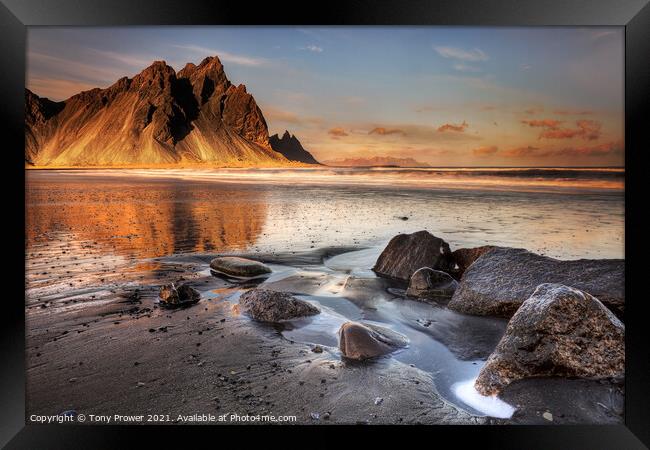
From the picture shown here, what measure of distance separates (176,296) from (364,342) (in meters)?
2.48

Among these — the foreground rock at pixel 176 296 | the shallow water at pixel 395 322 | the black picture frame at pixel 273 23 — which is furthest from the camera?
the foreground rock at pixel 176 296

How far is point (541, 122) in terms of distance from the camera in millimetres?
5879

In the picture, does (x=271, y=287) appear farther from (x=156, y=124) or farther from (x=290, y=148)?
(x=156, y=124)

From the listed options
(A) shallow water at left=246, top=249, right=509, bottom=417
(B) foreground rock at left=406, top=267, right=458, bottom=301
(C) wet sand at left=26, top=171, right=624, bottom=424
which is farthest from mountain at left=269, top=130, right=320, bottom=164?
(B) foreground rock at left=406, top=267, right=458, bottom=301

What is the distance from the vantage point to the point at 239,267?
21.2ft

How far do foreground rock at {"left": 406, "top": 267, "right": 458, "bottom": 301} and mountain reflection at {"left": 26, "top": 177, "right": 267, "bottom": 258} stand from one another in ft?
10.5

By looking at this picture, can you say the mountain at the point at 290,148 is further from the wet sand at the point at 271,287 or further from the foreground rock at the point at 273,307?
the foreground rock at the point at 273,307

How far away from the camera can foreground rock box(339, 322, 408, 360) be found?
4117 millimetres

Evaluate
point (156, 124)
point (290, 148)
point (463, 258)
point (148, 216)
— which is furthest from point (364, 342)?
point (156, 124)

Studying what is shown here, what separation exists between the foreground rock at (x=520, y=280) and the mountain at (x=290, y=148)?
11.2 feet

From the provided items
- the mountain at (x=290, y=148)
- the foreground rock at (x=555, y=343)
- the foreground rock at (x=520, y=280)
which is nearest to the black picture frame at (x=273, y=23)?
the foreground rock at (x=520, y=280)

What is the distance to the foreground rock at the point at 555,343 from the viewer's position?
11.8 ft

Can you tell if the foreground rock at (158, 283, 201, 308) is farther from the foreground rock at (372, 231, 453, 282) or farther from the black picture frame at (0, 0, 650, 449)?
the foreground rock at (372, 231, 453, 282)
